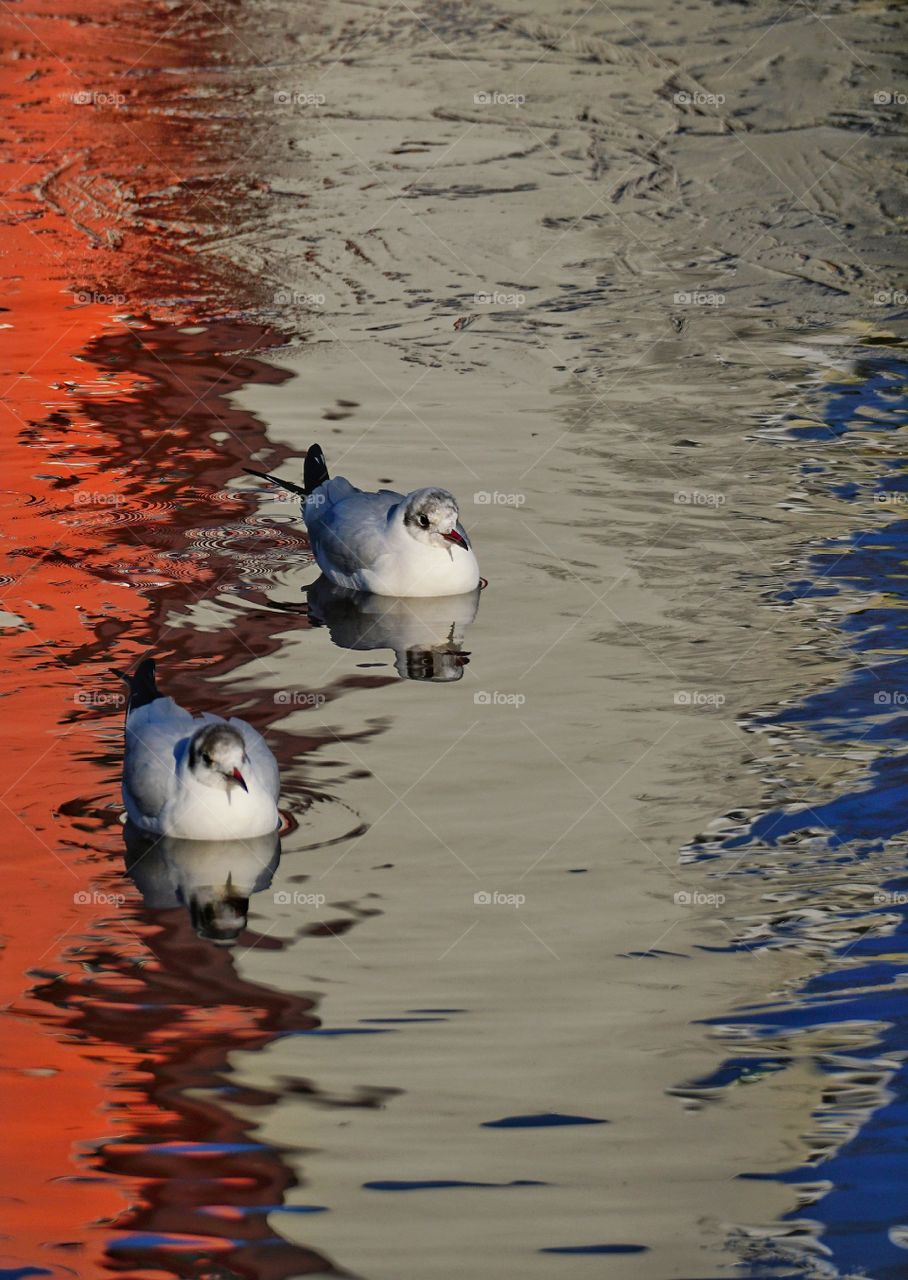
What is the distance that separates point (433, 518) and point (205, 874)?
280 centimetres

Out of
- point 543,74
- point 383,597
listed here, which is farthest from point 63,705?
point 543,74

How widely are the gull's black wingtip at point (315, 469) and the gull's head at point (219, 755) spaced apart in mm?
3649

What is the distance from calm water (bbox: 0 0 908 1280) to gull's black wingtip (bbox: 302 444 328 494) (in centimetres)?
33

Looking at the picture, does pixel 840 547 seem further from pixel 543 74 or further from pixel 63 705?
pixel 543 74

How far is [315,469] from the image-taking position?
34.8 ft

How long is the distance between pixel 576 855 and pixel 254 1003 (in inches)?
55.2

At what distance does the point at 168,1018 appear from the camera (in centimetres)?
637

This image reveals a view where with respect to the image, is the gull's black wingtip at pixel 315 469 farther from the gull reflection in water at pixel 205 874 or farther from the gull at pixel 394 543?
the gull reflection in water at pixel 205 874

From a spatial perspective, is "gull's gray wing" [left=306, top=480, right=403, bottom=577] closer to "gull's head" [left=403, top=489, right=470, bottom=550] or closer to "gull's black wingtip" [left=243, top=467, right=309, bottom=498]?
"gull's head" [left=403, top=489, right=470, bottom=550]

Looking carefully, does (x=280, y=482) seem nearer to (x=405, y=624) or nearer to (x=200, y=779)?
(x=405, y=624)

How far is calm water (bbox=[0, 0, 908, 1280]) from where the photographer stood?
5.64 m

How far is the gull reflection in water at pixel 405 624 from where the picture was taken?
9.28 metres

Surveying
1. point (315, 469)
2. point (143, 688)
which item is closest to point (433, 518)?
point (315, 469)

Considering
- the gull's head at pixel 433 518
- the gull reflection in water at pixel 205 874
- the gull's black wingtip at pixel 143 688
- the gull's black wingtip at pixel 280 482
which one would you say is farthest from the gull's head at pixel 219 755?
the gull's black wingtip at pixel 280 482
